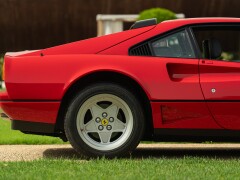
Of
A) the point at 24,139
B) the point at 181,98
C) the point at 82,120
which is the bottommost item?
the point at 24,139

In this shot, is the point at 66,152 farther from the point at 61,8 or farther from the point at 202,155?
the point at 61,8

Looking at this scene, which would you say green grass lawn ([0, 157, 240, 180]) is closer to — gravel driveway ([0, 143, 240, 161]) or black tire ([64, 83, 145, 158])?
black tire ([64, 83, 145, 158])

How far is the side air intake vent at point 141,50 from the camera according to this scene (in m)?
6.57

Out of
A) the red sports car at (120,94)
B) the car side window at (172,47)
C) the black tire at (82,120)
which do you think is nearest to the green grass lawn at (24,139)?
the red sports car at (120,94)

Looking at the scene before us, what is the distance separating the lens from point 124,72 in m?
6.39

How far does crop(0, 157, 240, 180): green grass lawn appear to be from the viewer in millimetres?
5328

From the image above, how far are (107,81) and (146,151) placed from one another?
120cm

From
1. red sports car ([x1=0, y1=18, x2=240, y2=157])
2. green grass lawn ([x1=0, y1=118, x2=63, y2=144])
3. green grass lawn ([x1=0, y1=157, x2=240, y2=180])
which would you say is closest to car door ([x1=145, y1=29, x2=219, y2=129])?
red sports car ([x1=0, y1=18, x2=240, y2=157])

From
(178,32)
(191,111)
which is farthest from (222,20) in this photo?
(191,111)

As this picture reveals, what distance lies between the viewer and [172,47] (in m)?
6.59

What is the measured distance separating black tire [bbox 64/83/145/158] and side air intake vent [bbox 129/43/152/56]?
372mm

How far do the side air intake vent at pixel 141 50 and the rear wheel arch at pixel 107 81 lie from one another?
266mm

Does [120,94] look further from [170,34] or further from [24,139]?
[24,139]

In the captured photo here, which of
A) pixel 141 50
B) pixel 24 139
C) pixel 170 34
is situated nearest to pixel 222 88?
pixel 170 34
